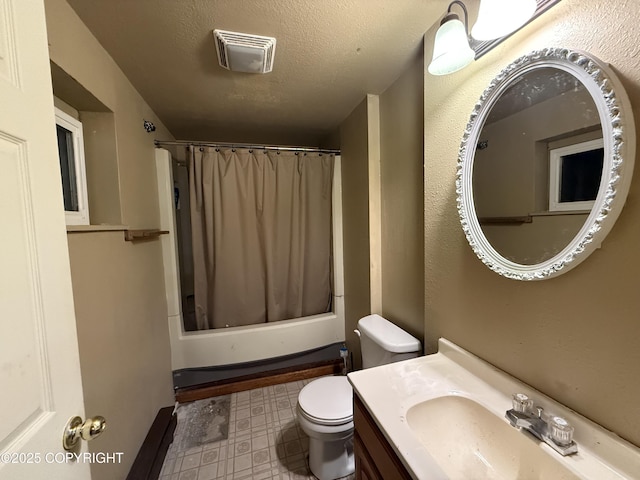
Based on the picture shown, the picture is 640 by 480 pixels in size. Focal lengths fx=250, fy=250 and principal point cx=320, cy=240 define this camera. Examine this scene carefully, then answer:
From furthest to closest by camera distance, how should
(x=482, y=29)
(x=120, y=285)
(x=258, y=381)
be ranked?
(x=258, y=381), (x=120, y=285), (x=482, y=29)

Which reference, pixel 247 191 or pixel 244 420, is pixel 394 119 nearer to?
pixel 247 191

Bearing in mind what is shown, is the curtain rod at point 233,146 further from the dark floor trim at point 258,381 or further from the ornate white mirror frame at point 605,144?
the dark floor trim at point 258,381

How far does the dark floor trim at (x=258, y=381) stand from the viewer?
192cm

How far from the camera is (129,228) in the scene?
1.28m

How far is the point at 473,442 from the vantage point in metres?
0.77

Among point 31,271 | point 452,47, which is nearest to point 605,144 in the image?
point 452,47

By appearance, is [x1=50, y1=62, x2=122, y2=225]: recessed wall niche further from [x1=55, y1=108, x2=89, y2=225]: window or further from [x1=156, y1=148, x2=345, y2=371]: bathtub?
[x1=156, y1=148, x2=345, y2=371]: bathtub

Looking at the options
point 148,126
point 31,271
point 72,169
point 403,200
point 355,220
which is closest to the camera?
point 31,271

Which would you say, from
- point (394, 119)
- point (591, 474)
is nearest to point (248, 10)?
point (394, 119)

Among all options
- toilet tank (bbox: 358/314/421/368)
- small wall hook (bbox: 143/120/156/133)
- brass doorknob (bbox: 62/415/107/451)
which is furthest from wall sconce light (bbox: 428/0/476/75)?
small wall hook (bbox: 143/120/156/133)

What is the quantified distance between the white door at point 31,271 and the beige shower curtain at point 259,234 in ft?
4.95

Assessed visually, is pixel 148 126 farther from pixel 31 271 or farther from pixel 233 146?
pixel 31 271

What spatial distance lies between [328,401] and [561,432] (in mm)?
991

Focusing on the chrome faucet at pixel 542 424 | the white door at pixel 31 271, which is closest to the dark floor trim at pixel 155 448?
the white door at pixel 31 271
